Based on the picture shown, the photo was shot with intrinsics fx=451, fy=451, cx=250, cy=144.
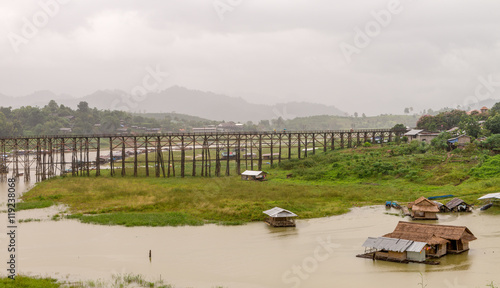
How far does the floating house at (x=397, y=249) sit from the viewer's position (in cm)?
2152

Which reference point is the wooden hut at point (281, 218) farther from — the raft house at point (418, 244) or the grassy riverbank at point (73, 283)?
the grassy riverbank at point (73, 283)

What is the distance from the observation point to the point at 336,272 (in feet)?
67.4

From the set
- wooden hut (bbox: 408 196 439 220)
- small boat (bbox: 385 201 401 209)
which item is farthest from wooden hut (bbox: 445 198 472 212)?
small boat (bbox: 385 201 401 209)

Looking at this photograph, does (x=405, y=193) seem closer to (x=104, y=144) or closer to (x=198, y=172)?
(x=198, y=172)

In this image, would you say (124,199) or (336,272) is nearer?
(336,272)

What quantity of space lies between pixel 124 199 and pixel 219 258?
16930 mm

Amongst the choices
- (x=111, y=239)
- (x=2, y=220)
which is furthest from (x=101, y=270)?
(x=2, y=220)

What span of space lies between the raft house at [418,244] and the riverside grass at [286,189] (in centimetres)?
895

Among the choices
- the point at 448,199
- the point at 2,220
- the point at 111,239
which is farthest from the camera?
the point at 448,199

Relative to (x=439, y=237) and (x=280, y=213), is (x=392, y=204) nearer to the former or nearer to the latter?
(x=280, y=213)

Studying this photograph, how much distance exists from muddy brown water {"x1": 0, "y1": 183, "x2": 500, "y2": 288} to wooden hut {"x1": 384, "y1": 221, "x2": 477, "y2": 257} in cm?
54

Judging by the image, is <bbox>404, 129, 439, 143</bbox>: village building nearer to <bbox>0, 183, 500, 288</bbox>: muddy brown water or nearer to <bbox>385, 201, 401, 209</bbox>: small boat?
<bbox>385, 201, 401, 209</bbox>: small boat

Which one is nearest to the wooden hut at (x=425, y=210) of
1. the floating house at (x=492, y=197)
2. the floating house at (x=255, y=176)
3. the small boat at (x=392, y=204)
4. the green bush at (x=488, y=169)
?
the small boat at (x=392, y=204)

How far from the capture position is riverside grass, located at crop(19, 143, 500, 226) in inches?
1268
